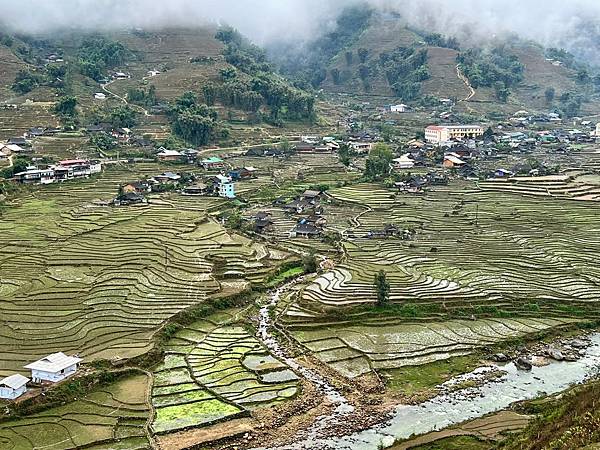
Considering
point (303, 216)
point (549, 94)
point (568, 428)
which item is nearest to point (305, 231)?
point (303, 216)

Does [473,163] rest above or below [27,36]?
below

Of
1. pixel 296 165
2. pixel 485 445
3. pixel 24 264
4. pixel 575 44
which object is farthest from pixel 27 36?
pixel 575 44

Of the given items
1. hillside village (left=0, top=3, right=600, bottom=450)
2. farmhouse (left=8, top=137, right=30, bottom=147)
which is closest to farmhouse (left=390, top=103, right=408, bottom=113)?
hillside village (left=0, top=3, right=600, bottom=450)

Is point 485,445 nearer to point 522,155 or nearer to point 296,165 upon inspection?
point 296,165

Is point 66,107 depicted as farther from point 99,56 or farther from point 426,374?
point 426,374

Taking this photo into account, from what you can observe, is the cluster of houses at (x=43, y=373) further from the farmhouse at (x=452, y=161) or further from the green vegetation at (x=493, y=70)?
the green vegetation at (x=493, y=70)

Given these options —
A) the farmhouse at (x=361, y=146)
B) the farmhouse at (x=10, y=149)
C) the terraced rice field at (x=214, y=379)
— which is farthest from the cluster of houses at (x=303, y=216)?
the farmhouse at (x=10, y=149)

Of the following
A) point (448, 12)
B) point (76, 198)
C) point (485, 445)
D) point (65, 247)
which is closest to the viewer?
point (485, 445)
